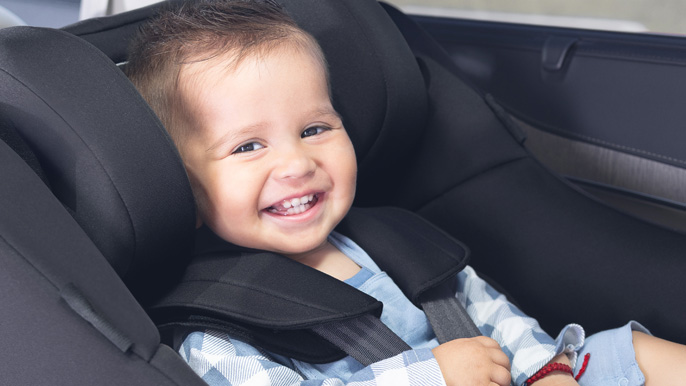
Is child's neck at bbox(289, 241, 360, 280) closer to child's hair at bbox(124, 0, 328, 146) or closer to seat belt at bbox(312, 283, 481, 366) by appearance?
seat belt at bbox(312, 283, 481, 366)

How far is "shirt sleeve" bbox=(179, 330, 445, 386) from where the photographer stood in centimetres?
82

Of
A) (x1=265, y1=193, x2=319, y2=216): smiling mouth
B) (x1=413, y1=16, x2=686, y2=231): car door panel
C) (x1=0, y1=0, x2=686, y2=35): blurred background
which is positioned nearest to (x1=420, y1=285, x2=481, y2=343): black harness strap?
(x1=265, y1=193, x2=319, y2=216): smiling mouth

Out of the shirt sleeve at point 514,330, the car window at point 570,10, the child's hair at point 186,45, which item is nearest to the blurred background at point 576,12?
the car window at point 570,10

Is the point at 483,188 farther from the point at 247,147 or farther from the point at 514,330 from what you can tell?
the point at 247,147

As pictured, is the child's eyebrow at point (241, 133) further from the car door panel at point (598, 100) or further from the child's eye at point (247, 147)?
the car door panel at point (598, 100)

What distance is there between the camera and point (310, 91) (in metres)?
0.92

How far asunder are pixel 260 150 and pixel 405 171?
16.9 inches

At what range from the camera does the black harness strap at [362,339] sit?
2.88 ft

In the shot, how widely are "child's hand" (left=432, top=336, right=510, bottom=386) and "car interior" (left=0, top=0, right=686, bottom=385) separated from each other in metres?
0.27

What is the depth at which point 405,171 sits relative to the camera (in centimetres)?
126

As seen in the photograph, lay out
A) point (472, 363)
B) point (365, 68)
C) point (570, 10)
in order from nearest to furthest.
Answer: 1. point (472, 363)
2. point (365, 68)
3. point (570, 10)

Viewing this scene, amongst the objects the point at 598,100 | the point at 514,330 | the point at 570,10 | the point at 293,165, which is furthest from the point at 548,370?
the point at 570,10

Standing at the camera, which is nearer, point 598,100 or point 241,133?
point 241,133

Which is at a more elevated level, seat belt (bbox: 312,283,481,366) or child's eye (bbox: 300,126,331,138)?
child's eye (bbox: 300,126,331,138)
